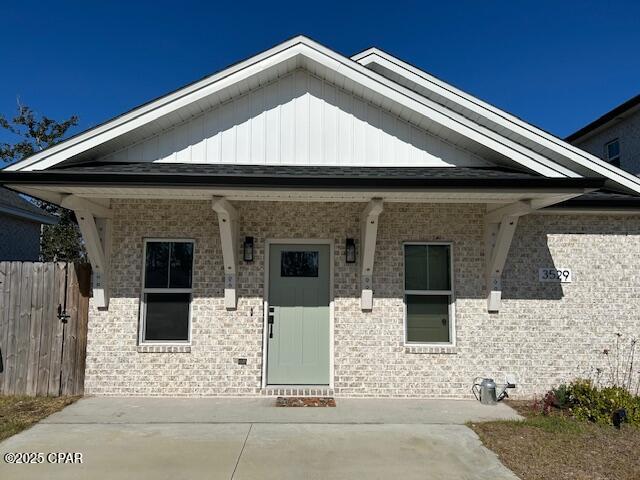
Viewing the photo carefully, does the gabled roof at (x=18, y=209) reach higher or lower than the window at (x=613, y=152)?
lower

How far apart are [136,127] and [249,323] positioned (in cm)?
338

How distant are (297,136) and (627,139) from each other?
9.74 meters

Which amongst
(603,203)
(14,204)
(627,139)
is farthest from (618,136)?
(14,204)

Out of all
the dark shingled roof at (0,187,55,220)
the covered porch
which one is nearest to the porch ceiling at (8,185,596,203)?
the covered porch

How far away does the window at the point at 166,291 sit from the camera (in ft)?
23.6

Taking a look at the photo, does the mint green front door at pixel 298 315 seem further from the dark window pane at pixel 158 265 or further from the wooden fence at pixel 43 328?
the wooden fence at pixel 43 328

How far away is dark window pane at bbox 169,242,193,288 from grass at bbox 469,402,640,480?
4719 millimetres

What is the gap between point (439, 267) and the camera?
7.40 m

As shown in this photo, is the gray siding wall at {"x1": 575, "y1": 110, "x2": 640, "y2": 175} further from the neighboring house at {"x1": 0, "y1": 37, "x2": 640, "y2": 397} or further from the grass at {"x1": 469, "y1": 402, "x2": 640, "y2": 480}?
the grass at {"x1": 469, "y1": 402, "x2": 640, "y2": 480}

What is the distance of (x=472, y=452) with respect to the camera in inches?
192

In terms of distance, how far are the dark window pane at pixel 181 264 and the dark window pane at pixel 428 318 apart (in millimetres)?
3551

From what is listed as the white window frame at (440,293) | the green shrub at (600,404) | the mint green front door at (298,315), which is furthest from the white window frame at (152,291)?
the green shrub at (600,404)

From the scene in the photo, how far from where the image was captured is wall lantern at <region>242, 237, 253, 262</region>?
719 centimetres

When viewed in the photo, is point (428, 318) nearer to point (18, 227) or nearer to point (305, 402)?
point (305, 402)
